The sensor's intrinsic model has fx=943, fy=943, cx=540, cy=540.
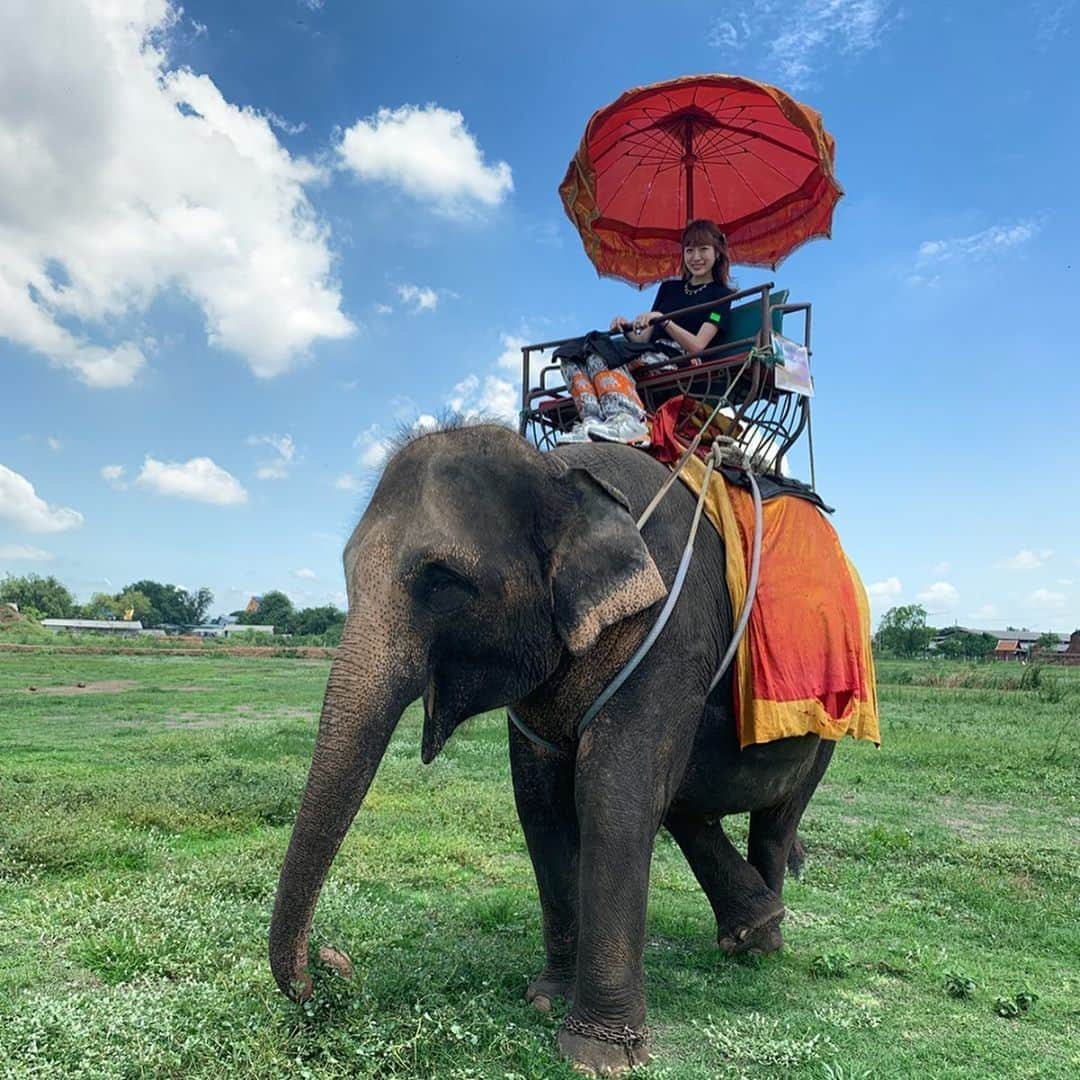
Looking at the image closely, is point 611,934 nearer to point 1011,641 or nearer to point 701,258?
point 701,258

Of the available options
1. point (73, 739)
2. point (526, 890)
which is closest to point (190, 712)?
point (73, 739)

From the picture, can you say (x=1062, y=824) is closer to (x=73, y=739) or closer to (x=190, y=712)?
(x=73, y=739)

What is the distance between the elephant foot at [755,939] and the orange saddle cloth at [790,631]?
3.47 ft

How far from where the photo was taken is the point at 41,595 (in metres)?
91.1

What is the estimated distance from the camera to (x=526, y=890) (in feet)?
19.3

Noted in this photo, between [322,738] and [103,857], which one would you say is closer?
[322,738]

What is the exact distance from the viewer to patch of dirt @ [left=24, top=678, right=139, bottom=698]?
21.5 m

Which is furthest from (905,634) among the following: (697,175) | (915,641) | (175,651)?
(697,175)

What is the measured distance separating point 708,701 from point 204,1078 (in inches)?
87.5

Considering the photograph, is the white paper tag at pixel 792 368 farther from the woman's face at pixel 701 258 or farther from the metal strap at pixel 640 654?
the metal strap at pixel 640 654

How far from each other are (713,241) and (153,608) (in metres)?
121

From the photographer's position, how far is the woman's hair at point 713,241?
4.78 meters

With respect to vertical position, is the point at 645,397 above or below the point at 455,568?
above

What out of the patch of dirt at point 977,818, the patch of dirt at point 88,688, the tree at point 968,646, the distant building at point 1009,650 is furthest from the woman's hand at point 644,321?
the tree at point 968,646
